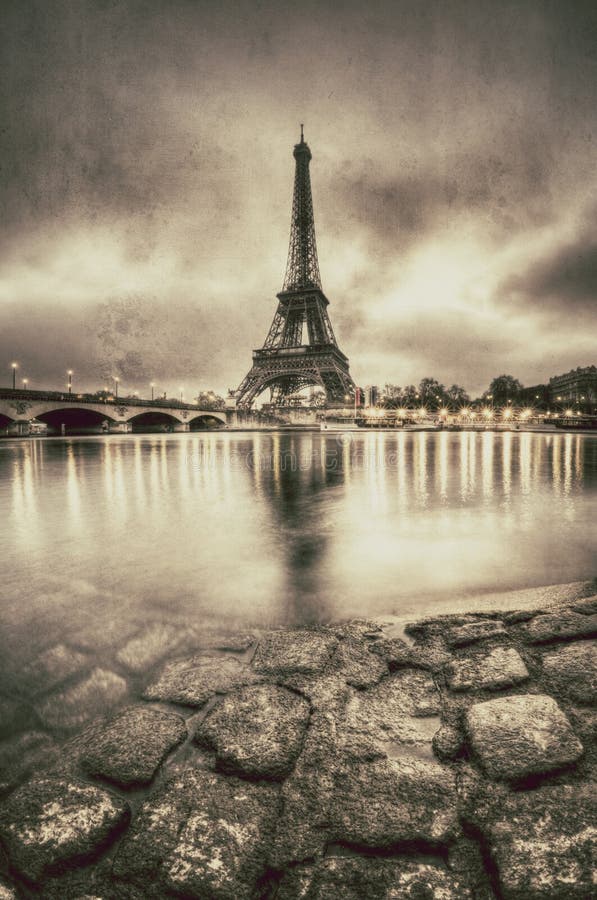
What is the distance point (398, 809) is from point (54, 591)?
11.3 feet

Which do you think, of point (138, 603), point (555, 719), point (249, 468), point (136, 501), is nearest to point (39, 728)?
point (138, 603)

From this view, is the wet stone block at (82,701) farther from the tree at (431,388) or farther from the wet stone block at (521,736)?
the tree at (431,388)

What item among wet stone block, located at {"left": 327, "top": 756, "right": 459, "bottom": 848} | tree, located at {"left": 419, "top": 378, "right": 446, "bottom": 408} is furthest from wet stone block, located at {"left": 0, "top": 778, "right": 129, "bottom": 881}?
tree, located at {"left": 419, "top": 378, "right": 446, "bottom": 408}

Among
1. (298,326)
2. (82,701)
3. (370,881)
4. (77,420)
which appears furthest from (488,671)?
(77,420)

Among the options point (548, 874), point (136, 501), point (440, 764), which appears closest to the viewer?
point (548, 874)

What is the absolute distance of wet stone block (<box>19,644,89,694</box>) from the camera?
2.47m

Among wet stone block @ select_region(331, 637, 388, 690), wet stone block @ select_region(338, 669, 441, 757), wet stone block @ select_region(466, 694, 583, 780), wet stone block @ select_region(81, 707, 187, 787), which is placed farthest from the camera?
wet stone block @ select_region(331, 637, 388, 690)

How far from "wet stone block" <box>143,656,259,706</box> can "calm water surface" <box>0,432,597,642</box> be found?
2.18 ft

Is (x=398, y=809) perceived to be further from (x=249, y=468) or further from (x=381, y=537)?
(x=249, y=468)

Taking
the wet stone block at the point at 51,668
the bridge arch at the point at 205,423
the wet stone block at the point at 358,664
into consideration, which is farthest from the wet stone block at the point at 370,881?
the bridge arch at the point at 205,423

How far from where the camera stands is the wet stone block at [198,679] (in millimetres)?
2336

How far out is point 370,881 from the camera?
1282 millimetres

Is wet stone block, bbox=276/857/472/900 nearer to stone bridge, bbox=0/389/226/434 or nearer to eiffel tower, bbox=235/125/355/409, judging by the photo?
stone bridge, bbox=0/389/226/434

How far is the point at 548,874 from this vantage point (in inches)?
49.1
